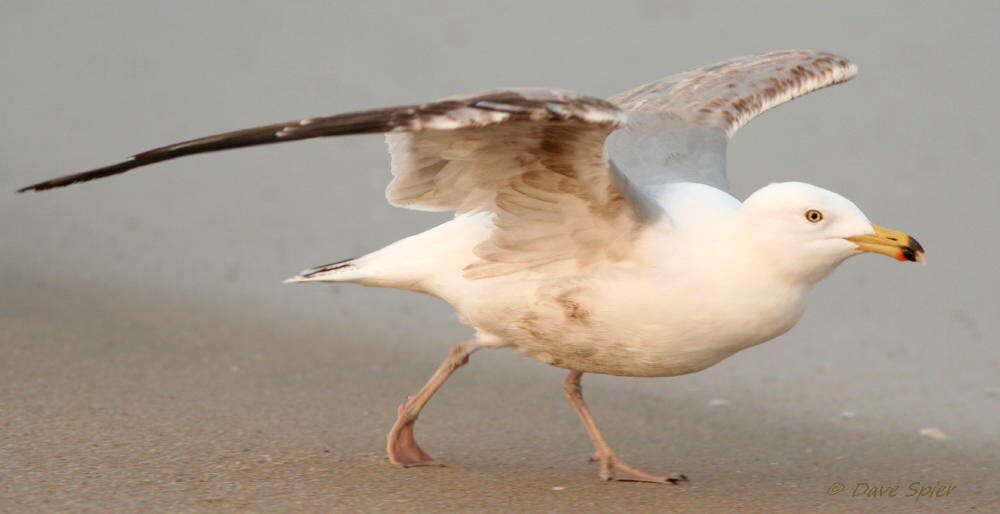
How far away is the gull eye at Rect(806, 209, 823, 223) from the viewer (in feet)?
14.3

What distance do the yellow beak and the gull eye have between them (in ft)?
0.36

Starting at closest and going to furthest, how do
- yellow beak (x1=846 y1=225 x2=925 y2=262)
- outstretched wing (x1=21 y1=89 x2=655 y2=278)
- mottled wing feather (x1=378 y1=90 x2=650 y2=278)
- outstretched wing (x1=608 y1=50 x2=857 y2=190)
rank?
outstretched wing (x1=21 y1=89 x2=655 y2=278)
mottled wing feather (x1=378 y1=90 x2=650 y2=278)
yellow beak (x1=846 y1=225 x2=925 y2=262)
outstretched wing (x1=608 y1=50 x2=857 y2=190)

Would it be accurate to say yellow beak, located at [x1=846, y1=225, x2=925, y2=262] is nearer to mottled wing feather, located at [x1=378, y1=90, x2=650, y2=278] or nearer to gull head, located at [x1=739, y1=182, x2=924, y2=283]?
gull head, located at [x1=739, y1=182, x2=924, y2=283]

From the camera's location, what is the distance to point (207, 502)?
4102mm

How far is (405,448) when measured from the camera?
485 centimetres

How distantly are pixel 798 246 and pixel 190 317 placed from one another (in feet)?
11.7

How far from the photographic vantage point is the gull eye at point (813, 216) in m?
4.36

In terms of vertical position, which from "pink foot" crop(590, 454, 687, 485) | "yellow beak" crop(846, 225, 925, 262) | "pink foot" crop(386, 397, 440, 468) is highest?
"yellow beak" crop(846, 225, 925, 262)

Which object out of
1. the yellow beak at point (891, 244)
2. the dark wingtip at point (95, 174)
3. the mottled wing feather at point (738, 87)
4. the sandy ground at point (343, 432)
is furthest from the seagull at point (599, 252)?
the mottled wing feather at point (738, 87)

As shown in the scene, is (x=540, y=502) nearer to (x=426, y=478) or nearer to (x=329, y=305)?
(x=426, y=478)

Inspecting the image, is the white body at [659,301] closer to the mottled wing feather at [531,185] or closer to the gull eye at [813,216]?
the mottled wing feather at [531,185]

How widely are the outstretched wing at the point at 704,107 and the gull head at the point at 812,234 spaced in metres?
0.98

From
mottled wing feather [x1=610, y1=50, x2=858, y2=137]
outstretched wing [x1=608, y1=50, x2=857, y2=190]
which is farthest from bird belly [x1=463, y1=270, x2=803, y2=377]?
mottled wing feather [x1=610, y1=50, x2=858, y2=137]

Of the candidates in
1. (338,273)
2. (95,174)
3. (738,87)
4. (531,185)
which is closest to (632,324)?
(531,185)
